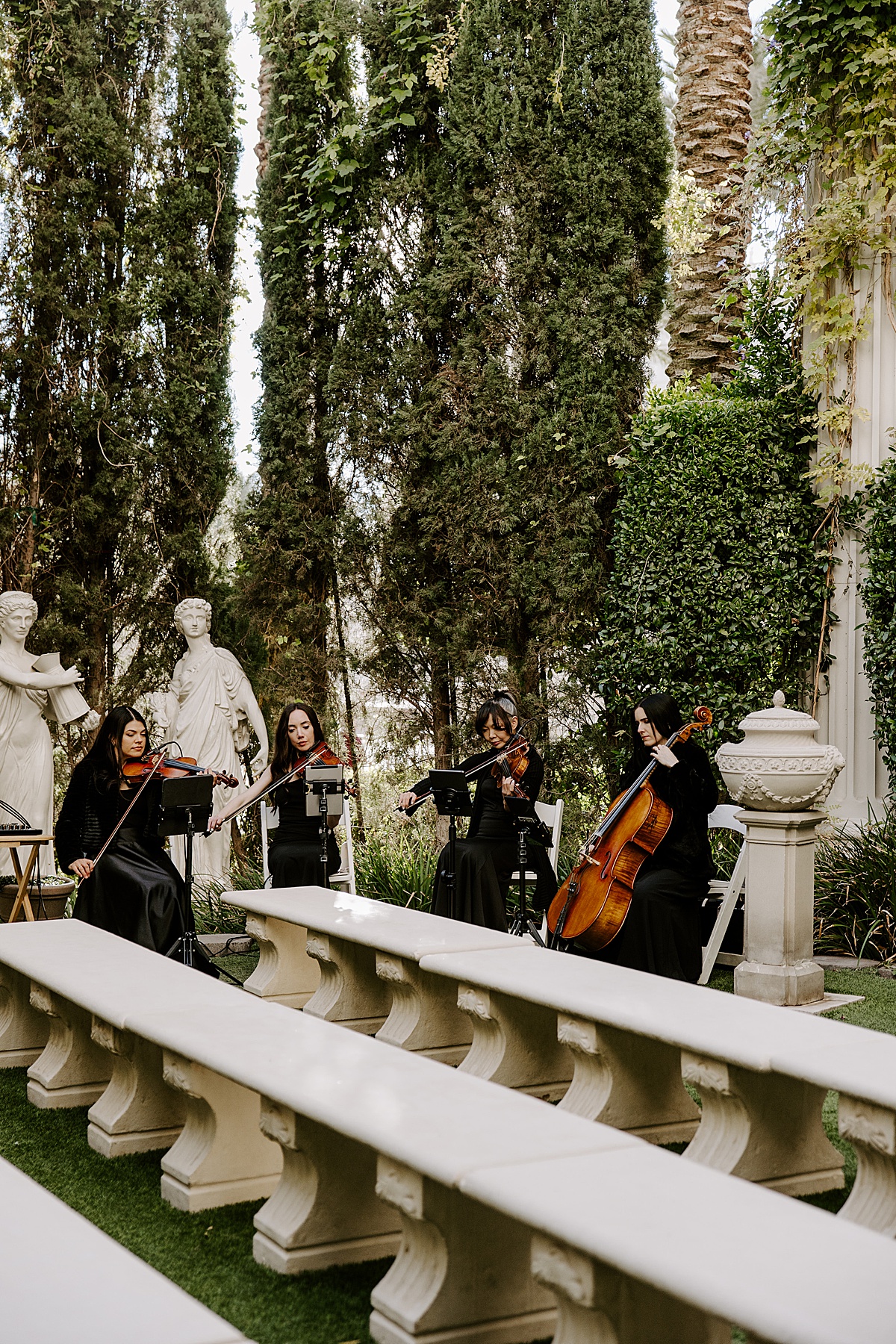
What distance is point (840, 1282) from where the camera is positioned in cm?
204

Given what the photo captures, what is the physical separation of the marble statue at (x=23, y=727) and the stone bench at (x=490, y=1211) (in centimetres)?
431

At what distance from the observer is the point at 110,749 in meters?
6.48

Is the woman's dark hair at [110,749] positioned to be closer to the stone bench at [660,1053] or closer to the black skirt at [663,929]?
the stone bench at [660,1053]

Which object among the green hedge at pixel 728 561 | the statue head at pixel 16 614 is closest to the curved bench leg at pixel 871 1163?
the green hedge at pixel 728 561

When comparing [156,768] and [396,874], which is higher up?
[156,768]

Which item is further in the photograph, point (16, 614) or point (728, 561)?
point (16, 614)

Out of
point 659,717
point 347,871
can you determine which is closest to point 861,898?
point 659,717

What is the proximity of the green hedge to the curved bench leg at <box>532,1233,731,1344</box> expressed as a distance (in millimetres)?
5600

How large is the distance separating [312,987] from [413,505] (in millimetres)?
4120

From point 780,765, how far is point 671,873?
0.67m

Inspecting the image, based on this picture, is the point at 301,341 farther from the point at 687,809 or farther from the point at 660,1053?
the point at 660,1053

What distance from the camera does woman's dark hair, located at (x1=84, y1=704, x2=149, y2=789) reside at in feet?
21.1

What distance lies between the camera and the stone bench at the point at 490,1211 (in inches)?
81.5

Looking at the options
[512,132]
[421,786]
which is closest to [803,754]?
[421,786]
